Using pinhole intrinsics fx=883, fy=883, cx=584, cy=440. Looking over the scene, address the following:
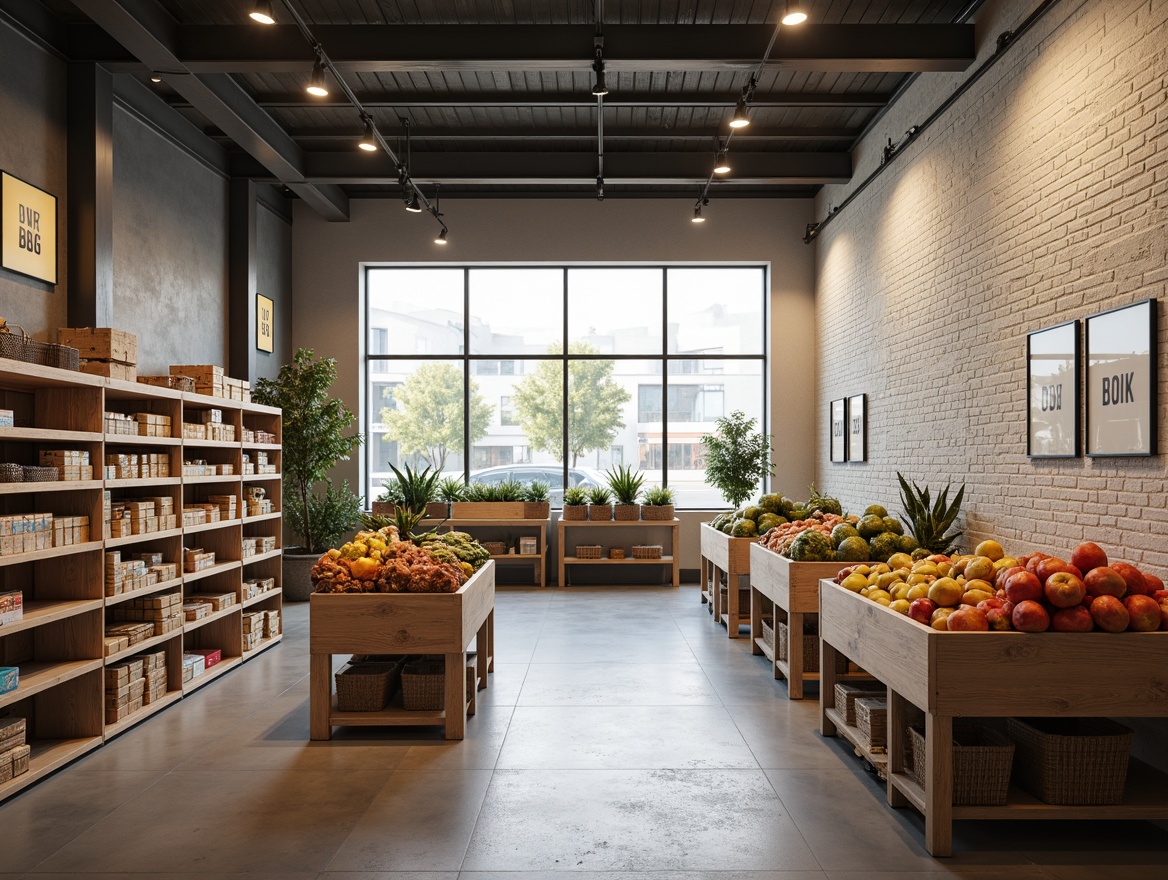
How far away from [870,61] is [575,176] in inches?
143

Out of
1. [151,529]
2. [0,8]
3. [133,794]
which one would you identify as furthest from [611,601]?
[0,8]

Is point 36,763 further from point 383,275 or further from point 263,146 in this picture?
point 383,275

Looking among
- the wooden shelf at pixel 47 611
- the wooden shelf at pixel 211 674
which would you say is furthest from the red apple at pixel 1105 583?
the wooden shelf at pixel 211 674

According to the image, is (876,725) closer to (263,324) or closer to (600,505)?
(600,505)

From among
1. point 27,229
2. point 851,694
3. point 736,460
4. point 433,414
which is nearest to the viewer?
point 851,694

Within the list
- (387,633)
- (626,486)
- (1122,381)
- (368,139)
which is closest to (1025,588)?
(1122,381)

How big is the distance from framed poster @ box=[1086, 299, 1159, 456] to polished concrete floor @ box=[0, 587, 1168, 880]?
165 cm

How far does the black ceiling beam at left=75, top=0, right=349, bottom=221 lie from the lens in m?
5.19

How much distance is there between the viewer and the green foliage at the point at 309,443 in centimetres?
872

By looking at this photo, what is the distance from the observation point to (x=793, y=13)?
4383 mm

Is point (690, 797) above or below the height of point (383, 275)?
below

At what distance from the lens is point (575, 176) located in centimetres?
888

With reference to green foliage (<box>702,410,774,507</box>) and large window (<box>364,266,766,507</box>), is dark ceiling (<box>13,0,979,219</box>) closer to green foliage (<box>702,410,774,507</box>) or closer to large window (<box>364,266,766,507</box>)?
large window (<box>364,266,766,507</box>)

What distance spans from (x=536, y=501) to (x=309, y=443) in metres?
2.60
